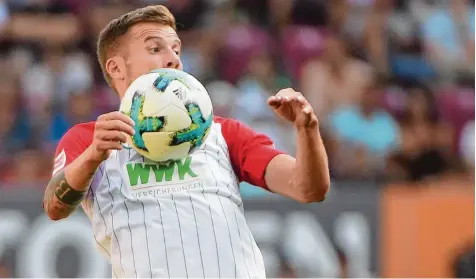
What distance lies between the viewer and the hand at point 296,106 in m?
3.85

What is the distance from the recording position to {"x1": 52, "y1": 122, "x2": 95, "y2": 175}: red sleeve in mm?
4270

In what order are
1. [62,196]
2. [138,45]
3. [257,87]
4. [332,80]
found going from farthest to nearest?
[332,80] < [257,87] < [138,45] < [62,196]

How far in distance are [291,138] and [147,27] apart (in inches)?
236

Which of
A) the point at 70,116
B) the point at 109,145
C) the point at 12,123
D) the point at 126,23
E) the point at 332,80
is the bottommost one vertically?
the point at 12,123

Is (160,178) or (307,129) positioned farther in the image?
(160,178)

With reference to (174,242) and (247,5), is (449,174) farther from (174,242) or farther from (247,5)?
(174,242)

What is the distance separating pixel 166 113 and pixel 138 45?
20.8 inches

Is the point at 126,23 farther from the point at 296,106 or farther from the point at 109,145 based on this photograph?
the point at 296,106

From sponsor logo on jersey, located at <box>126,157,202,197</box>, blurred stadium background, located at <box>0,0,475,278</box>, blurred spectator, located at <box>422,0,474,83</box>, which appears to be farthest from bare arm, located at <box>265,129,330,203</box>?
blurred spectator, located at <box>422,0,474,83</box>

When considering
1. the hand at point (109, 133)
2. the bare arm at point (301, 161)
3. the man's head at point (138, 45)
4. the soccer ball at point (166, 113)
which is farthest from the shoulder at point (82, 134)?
the bare arm at point (301, 161)

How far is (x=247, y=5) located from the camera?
1302 cm

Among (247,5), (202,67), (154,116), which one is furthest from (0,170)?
(154,116)

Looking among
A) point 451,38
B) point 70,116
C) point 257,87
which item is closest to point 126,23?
point 70,116

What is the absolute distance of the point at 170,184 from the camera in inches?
164
